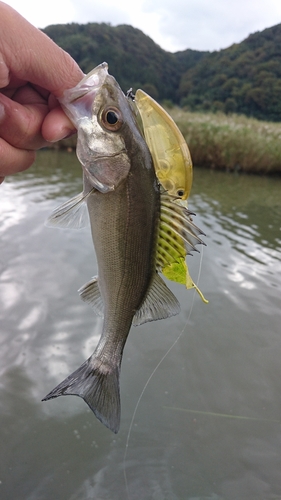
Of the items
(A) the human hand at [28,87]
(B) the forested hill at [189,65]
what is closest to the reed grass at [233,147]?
(B) the forested hill at [189,65]

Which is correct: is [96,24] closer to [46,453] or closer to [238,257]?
[238,257]

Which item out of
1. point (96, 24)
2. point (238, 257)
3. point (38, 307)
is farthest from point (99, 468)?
point (96, 24)

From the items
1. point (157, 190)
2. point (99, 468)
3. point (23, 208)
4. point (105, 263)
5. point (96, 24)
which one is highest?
point (96, 24)

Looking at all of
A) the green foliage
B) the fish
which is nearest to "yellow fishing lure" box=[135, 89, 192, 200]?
the fish

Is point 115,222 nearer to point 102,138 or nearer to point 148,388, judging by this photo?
point 102,138

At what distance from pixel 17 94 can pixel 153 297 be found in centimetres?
103

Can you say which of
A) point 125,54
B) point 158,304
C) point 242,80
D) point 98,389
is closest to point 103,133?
point 158,304

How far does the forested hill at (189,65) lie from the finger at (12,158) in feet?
70.5

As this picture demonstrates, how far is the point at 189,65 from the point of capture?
127 feet

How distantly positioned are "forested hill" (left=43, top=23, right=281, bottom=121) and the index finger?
2152cm

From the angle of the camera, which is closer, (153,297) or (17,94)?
(153,297)

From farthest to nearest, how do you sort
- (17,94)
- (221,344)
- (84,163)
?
(221,344) < (17,94) < (84,163)

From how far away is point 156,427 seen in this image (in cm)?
252

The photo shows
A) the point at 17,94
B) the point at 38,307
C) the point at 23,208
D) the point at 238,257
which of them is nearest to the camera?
the point at 17,94
